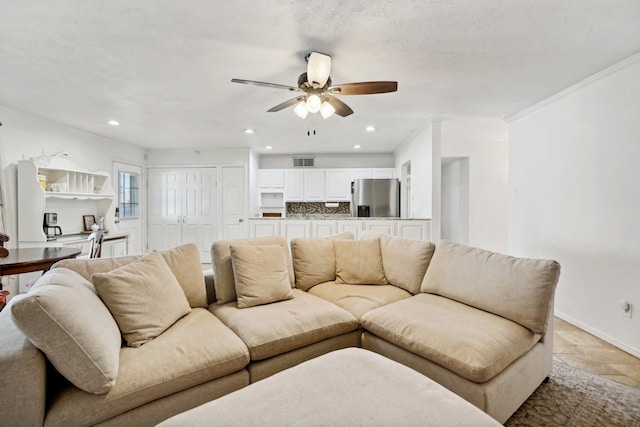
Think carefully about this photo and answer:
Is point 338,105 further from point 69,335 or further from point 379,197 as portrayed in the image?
point 379,197

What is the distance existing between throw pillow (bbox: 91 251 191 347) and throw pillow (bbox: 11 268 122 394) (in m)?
0.23

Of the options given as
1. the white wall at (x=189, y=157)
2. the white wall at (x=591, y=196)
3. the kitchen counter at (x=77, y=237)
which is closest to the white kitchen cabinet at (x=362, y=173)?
the white wall at (x=189, y=157)

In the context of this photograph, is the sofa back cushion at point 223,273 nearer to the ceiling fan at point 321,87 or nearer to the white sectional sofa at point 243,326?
the white sectional sofa at point 243,326

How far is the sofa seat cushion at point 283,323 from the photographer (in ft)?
5.41

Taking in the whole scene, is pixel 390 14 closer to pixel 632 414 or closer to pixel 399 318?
pixel 399 318

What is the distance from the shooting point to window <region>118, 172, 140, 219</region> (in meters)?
5.55

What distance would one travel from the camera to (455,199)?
626cm

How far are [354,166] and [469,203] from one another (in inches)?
104

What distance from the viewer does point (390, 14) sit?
71.6 inches

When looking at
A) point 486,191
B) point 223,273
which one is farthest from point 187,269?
point 486,191

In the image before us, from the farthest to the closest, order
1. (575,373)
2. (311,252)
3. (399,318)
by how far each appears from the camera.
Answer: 1. (311,252)
2. (575,373)
3. (399,318)

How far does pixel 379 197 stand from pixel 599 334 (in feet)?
12.8

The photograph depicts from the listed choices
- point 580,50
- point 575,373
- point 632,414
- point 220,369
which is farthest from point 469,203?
point 220,369

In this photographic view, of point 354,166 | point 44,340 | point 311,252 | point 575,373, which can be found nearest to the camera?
point 44,340
